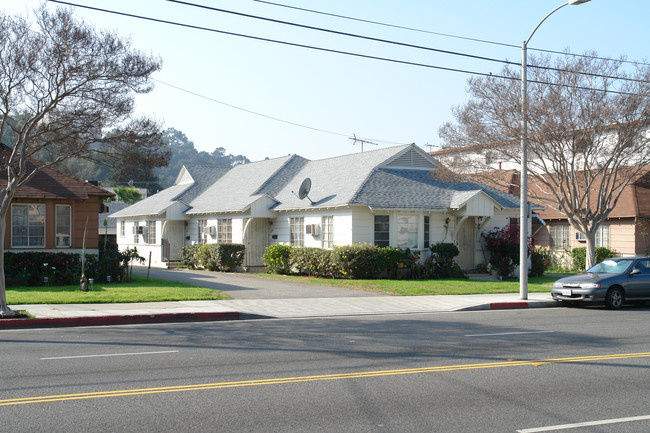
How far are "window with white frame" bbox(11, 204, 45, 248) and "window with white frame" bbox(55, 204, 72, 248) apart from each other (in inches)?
20.9

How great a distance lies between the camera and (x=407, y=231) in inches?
1071

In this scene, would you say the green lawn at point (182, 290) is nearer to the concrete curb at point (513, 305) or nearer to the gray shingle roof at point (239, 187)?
the concrete curb at point (513, 305)

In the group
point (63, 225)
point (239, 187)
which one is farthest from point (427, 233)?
point (63, 225)

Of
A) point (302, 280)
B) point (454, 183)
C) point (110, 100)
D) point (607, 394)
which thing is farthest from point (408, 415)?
point (454, 183)

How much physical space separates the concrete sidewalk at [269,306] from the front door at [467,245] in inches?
293

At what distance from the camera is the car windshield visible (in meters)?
18.8

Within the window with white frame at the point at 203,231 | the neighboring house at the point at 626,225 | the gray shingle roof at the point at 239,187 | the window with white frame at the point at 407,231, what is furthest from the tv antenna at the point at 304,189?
the window with white frame at the point at 203,231

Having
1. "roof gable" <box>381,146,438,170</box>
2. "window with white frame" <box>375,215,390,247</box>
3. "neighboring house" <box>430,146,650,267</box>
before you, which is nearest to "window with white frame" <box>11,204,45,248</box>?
"window with white frame" <box>375,215,390,247</box>

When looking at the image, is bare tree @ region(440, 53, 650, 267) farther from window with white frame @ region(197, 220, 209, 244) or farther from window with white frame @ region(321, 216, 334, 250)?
window with white frame @ region(197, 220, 209, 244)

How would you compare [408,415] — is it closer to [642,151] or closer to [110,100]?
[110,100]

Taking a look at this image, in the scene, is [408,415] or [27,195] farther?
[27,195]

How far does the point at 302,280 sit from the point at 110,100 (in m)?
11.9

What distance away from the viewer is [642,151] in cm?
2266

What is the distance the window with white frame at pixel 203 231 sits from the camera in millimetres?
35062
